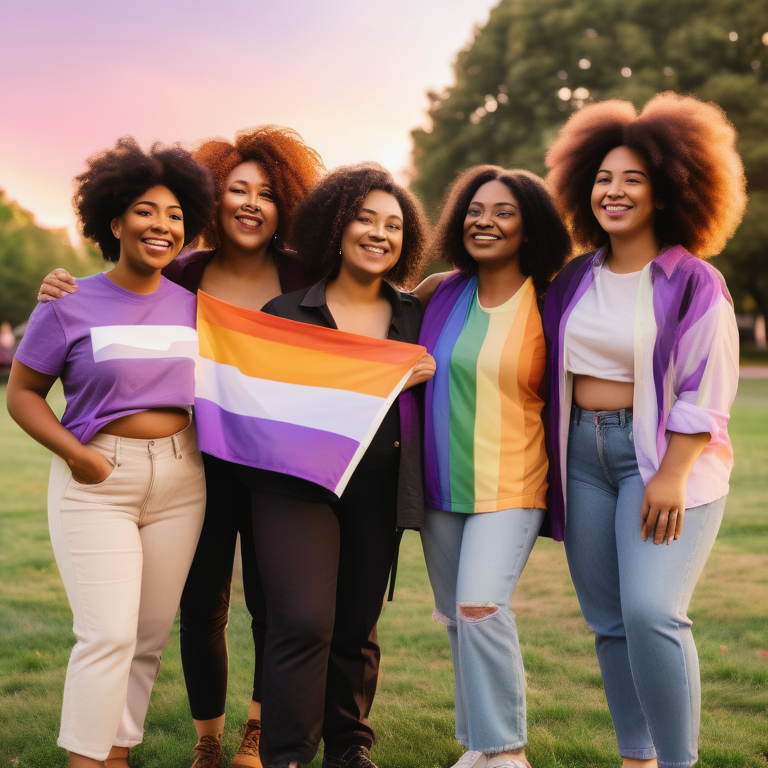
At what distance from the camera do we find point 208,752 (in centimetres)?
412

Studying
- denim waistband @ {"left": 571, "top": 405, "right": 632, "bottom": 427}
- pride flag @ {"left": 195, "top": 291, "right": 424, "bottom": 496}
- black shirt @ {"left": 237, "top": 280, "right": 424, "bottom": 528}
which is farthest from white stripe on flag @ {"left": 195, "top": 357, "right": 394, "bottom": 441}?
denim waistband @ {"left": 571, "top": 405, "right": 632, "bottom": 427}

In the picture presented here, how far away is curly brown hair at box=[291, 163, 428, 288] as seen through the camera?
13.1 ft

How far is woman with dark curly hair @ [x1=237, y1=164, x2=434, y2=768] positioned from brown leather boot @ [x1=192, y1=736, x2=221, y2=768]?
598 mm

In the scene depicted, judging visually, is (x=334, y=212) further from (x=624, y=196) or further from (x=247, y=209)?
(x=624, y=196)

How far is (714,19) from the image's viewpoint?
95.0 ft

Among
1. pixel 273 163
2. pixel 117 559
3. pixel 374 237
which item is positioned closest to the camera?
pixel 117 559

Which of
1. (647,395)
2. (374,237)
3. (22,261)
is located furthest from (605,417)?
(22,261)

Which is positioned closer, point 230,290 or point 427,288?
point 230,290

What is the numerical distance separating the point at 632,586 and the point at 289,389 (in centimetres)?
167

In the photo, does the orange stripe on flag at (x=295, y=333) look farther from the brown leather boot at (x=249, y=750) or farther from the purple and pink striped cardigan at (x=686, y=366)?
the brown leather boot at (x=249, y=750)

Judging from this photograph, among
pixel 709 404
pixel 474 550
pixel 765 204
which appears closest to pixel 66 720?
pixel 474 550

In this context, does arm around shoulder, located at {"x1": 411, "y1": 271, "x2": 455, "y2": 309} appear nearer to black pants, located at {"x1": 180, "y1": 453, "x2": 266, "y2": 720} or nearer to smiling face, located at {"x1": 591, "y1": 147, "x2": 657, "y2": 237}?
smiling face, located at {"x1": 591, "y1": 147, "x2": 657, "y2": 237}

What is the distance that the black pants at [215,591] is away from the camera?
13.2 ft

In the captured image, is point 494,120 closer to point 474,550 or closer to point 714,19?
point 714,19
